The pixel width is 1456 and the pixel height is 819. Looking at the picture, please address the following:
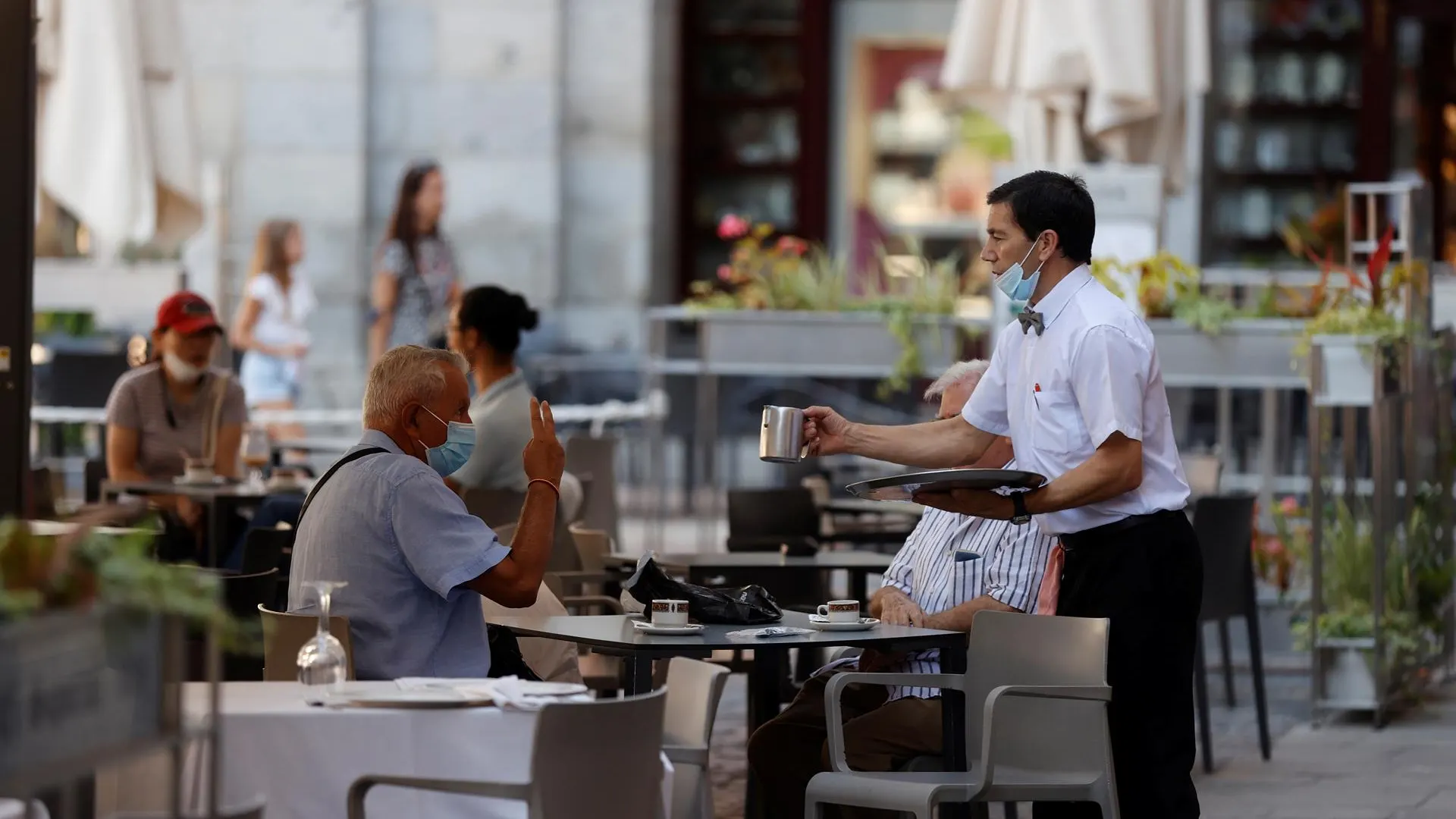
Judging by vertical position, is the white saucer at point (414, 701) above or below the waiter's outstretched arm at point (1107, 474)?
below

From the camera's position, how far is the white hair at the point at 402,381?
4664mm

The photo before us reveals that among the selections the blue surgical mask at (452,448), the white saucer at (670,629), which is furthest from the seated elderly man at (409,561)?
the white saucer at (670,629)

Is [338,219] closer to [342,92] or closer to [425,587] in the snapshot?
[342,92]

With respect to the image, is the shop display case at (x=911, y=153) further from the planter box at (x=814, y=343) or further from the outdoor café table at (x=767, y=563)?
the outdoor café table at (x=767, y=563)

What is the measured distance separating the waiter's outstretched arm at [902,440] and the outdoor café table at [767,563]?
2.44 feet

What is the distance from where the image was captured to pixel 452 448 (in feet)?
15.7

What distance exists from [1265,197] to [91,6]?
27.5 feet

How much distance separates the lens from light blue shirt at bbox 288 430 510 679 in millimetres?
4453

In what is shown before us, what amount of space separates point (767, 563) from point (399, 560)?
2101mm

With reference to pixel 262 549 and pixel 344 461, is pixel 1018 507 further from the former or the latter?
pixel 262 549

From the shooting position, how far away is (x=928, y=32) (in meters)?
15.8

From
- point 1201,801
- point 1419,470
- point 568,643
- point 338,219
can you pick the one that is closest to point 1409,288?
point 1419,470

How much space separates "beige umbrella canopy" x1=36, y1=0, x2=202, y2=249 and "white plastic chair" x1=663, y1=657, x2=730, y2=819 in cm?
589

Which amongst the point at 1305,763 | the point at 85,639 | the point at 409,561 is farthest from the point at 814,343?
the point at 85,639
